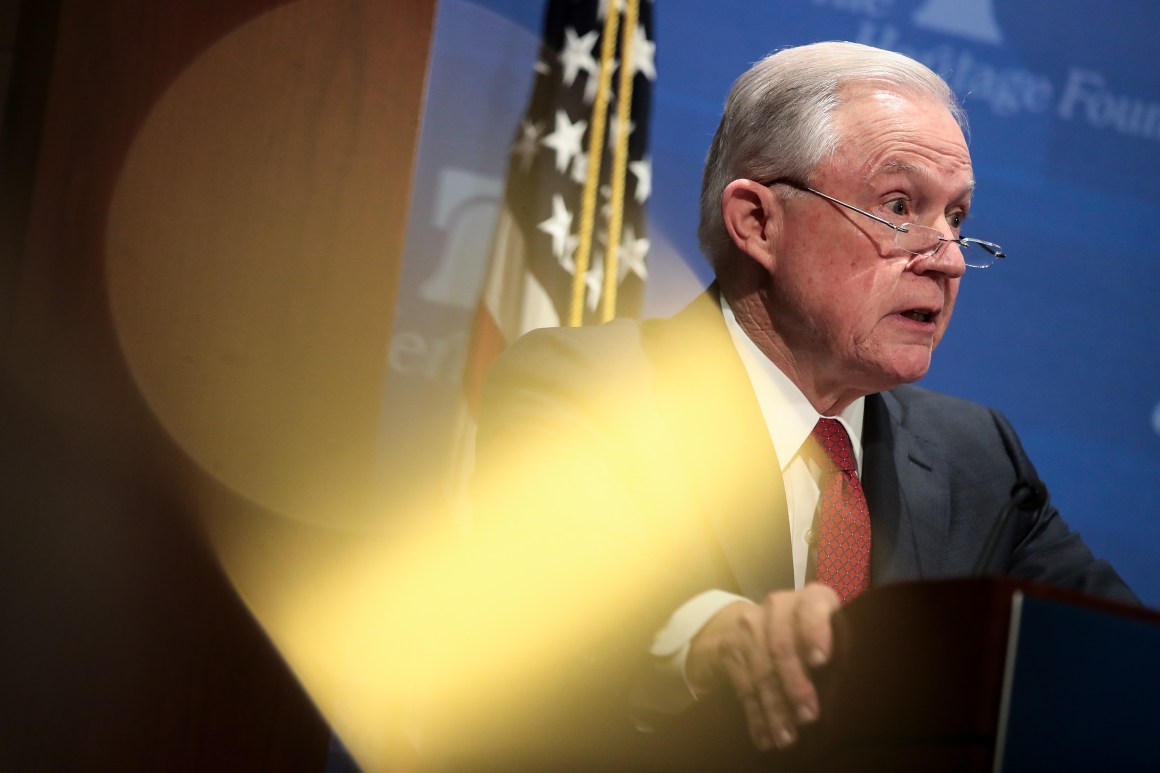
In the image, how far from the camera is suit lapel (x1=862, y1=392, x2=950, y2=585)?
1.59 meters

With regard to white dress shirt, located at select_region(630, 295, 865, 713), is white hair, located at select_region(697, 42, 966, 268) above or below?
above

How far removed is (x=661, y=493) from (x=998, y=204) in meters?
2.07

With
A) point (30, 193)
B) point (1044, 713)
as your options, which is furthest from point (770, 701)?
point (30, 193)

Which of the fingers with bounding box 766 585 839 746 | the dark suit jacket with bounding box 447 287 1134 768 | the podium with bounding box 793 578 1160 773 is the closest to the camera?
the podium with bounding box 793 578 1160 773

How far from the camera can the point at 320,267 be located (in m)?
1.76

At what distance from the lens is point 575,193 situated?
119 inches

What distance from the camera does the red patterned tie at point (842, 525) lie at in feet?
5.09

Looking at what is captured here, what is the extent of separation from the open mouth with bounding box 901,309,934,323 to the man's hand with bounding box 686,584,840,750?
0.70 metres

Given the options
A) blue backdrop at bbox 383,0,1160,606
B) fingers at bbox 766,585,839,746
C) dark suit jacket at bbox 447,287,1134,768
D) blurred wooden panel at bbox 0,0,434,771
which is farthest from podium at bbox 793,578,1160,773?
blue backdrop at bbox 383,0,1160,606

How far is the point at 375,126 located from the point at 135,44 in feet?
1.18

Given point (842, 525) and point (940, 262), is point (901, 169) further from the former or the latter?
point (842, 525)

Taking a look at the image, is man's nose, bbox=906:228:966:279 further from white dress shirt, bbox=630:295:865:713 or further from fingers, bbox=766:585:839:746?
fingers, bbox=766:585:839:746

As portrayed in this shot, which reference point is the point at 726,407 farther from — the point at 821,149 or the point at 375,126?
the point at 375,126

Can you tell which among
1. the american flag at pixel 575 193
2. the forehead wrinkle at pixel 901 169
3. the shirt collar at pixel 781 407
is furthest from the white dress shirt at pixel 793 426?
the american flag at pixel 575 193
